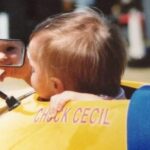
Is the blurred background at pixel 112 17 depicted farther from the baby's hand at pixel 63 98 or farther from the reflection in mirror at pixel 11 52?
the baby's hand at pixel 63 98

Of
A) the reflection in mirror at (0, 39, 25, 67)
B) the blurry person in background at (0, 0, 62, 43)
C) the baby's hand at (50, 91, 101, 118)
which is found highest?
the reflection in mirror at (0, 39, 25, 67)

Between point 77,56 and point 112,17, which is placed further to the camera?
point 112,17

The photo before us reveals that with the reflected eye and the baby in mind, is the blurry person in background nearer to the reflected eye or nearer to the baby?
the reflected eye

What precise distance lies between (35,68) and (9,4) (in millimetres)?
5175

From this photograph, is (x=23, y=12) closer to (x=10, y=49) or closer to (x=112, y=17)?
(x=112, y=17)

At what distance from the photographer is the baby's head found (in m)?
1.46

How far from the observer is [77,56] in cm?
145

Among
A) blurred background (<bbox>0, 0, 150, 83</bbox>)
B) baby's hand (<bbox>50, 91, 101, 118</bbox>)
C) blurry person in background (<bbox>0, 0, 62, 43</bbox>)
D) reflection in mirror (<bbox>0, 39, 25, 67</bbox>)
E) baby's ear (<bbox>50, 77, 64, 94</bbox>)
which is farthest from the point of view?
blurry person in background (<bbox>0, 0, 62, 43</bbox>)

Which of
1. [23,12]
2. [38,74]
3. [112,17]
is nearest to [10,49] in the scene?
[38,74]

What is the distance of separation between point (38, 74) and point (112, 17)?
479 centimetres

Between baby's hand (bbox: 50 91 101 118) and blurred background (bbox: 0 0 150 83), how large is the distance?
3903 millimetres

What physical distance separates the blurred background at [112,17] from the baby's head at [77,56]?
383 cm

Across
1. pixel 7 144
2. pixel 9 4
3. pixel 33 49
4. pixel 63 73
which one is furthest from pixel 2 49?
pixel 9 4

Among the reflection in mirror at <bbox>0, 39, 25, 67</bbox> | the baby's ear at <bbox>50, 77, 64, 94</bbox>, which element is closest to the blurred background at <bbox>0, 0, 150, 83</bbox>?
the reflection in mirror at <bbox>0, 39, 25, 67</bbox>
